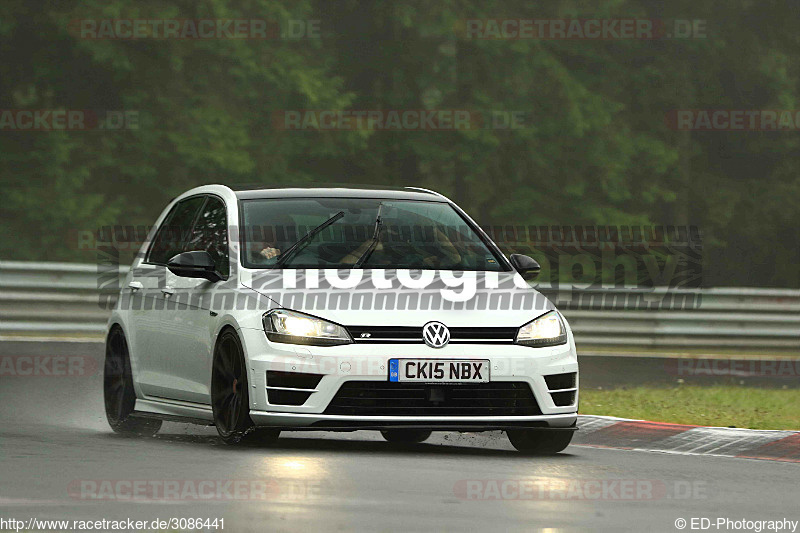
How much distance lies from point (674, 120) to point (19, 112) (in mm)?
13770

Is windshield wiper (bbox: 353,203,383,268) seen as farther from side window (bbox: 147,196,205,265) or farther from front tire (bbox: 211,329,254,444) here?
side window (bbox: 147,196,205,265)

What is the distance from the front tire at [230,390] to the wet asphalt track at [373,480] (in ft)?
0.41

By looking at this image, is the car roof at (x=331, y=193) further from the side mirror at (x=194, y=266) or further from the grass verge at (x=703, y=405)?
the grass verge at (x=703, y=405)

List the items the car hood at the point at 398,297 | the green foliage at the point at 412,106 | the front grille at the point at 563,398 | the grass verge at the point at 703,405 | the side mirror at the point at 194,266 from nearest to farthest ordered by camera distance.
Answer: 1. the car hood at the point at 398,297
2. the front grille at the point at 563,398
3. the side mirror at the point at 194,266
4. the grass verge at the point at 703,405
5. the green foliage at the point at 412,106

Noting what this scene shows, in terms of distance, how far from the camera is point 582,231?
1348 inches

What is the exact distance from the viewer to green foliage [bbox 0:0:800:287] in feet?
96.4

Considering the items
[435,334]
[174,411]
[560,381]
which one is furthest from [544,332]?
[174,411]

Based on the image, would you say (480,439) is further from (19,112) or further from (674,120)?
(674,120)

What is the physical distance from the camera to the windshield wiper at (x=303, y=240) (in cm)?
1090

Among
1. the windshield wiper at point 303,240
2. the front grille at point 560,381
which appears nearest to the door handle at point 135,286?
the windshield wiper at point 303,240

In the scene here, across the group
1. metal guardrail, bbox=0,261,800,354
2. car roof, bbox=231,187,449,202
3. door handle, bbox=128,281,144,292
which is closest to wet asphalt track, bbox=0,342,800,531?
door handle, bbox=128,281,144,292

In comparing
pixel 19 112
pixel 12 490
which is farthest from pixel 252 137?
pixel 12 490

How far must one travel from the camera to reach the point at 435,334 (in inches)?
399

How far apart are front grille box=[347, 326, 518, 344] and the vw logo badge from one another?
3 centimetres
